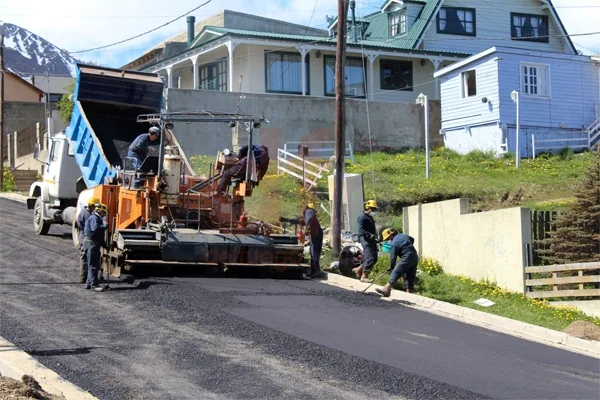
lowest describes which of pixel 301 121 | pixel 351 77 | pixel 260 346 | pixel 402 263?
pixel 260 346

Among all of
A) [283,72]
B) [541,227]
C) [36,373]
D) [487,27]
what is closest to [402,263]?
[541,227]

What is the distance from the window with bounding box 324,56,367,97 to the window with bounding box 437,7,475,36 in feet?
15.5

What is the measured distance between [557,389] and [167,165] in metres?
8.52

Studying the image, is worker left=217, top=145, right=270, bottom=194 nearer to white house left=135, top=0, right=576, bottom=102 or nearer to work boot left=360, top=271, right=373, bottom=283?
work boot left=360, top=271, right=373, bottom=283

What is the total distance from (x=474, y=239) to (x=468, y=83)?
19044 millimetres

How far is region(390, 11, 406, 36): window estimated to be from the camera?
41625 mm

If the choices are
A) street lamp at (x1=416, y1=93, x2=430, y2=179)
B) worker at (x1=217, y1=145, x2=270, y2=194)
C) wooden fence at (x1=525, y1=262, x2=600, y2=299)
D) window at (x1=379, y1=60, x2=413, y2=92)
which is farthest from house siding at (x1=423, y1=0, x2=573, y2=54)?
wooden fence at (x1=525, y1=262, x2=600, y2=299)

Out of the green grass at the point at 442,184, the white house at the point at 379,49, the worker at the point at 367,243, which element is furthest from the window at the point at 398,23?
the worker at the point at 367,243

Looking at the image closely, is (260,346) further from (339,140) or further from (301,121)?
(301,121)

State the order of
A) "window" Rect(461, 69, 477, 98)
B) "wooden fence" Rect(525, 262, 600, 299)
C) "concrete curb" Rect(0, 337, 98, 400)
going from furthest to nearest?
1. "window" Rect(461, 69, 477, 98)
2. "wooden fence" Rect(525, 262, 600, 299)
3. "concrete curb" Rect(0, 337, 98, 400)

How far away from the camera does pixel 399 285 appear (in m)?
16.3

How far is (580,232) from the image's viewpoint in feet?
52.9

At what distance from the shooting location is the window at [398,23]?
41.6 m

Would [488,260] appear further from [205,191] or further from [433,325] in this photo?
[205,191]
